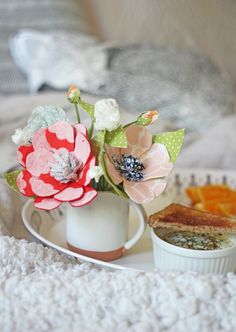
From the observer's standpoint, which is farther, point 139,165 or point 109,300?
point 139,165

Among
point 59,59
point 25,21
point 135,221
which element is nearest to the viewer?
point 135,221

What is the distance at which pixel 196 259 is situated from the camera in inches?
21.9

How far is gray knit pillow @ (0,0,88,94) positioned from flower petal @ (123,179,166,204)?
2.82 ft

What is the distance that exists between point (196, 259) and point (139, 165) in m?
0.12

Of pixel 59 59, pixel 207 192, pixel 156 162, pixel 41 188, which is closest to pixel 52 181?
pixel 41 188

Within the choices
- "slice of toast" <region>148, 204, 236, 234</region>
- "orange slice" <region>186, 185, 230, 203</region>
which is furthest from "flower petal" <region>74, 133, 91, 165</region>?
"orange slice" <region>186, 185, 230, 203</region>

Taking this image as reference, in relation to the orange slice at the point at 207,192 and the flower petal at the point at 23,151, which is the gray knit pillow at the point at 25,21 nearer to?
the orange slice at the point at 207,192

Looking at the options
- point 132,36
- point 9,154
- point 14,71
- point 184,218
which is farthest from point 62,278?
point 132,36

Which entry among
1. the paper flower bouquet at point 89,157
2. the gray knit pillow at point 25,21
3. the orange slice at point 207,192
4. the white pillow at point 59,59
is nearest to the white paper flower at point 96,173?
the paper flower bouquet at point 89,157

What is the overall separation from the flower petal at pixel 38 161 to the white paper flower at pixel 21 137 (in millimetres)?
21

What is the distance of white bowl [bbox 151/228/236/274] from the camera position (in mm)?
555

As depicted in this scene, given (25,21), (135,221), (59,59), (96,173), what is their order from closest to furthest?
1. (96,173)
2. (135,221)
3. (59,59)
4. (25,21)

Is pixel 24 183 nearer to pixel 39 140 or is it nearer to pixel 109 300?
pixel 39 140

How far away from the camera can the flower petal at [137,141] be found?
1.99 feet
